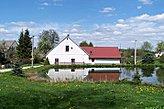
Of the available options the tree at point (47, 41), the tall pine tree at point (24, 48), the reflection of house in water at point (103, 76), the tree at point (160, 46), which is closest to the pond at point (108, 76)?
the reflection of house in water at point (103, 76)

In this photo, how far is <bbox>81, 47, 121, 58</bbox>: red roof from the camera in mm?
75438

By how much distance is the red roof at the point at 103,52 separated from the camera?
7544 centimetres

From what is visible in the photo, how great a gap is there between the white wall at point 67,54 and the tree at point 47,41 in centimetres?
2457

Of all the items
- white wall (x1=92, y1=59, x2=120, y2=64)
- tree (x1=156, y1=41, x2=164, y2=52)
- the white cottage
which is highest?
tree (x1=156, y1=41, x2=164, y2=52)

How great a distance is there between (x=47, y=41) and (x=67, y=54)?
3147 cm

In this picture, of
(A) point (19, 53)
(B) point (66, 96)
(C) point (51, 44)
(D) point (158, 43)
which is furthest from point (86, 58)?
(D) point (158, 43)

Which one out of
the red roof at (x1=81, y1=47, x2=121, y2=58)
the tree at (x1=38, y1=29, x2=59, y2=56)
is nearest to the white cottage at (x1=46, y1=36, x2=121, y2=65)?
the red roof at (x1=81, y1=47, x2=121, y2=58)

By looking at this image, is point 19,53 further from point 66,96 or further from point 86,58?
point 66,96

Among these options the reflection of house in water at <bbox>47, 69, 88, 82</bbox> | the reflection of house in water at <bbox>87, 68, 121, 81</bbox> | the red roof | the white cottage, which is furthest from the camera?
the red roof

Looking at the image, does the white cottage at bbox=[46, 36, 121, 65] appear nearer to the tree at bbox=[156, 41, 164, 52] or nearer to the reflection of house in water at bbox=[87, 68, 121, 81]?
the reflection of house in water at bbox=[87, 68, 121, 81]

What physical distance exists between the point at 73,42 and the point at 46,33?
38.6m

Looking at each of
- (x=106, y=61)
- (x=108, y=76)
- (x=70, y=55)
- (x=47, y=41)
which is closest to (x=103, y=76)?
(x=108, y=76)

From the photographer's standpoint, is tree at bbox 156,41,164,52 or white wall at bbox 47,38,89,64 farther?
tree at bbox 156,41,164,52

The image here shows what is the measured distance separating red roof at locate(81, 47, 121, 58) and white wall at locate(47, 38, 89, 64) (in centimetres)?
237
